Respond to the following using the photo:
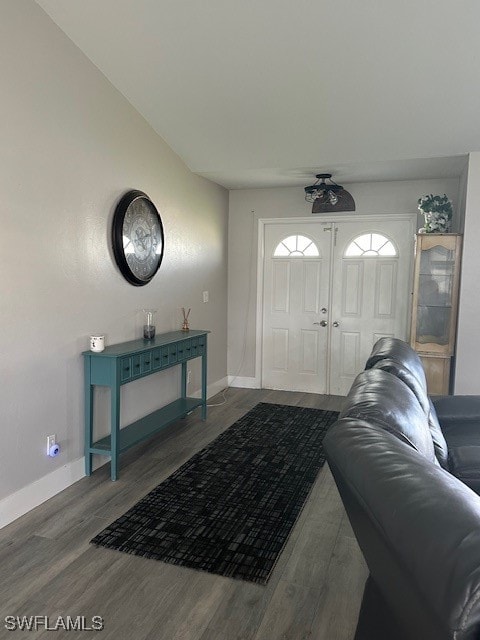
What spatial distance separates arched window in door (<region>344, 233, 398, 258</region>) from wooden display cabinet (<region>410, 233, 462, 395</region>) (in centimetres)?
92

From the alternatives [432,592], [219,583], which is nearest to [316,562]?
[219,583]

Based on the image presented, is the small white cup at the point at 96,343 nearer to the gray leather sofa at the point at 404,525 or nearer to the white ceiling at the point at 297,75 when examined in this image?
the white ceiling at the point at 297,75

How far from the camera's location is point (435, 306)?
4422 mm

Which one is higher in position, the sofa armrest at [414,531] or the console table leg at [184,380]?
the sofa armrest at [414,531]

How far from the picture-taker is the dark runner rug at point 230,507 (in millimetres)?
2447

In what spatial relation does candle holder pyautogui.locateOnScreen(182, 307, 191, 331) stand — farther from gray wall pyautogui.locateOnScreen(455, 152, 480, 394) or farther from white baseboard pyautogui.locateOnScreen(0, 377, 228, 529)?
gray wall pyautogui.locateOnScreen(455, 152, 480, 394)

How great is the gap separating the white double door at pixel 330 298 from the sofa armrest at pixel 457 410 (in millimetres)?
2206

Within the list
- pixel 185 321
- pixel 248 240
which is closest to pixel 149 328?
pixel 185 321

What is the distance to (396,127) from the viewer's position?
12.4 ft

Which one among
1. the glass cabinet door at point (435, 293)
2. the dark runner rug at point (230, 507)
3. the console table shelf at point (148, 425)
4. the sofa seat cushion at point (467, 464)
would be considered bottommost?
the dark runner rug at point (230, 507)

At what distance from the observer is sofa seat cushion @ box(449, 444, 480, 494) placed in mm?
2281

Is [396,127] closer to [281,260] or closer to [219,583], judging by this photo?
[281,260]

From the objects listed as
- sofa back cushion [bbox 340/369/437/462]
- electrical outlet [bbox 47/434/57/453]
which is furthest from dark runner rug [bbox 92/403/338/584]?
sofa back cushion [bbox 340/369/437/462]

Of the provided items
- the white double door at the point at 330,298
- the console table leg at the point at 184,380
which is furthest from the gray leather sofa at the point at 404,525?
the white double door at the point at 330,298
